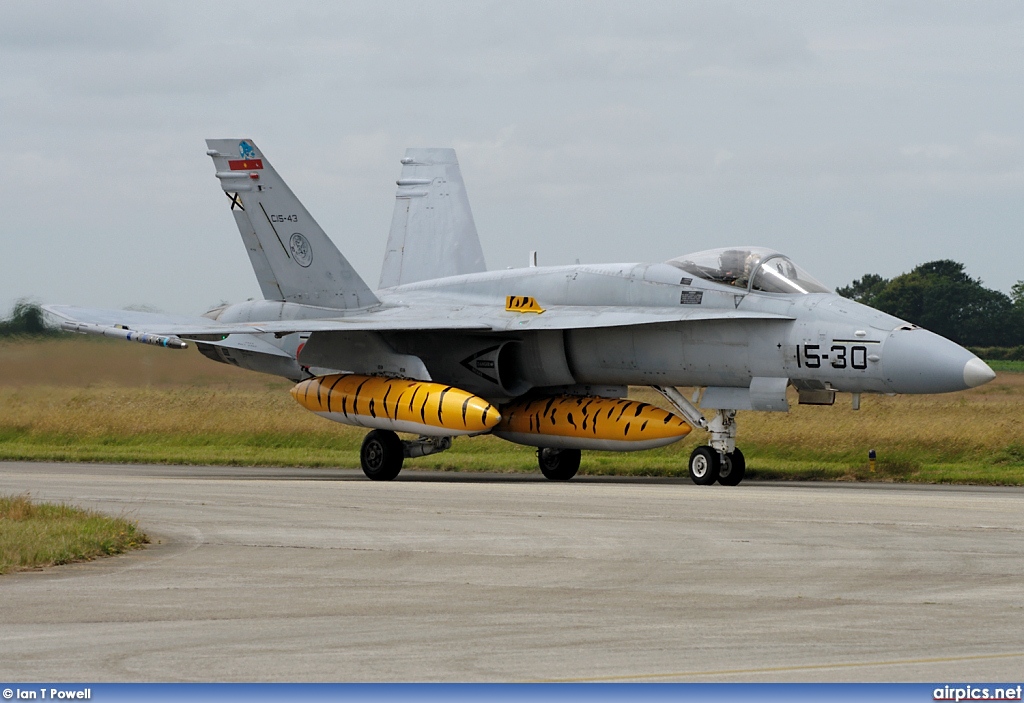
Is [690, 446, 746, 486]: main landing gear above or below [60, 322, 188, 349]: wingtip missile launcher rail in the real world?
below

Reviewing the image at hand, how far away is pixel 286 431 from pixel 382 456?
9139 mm

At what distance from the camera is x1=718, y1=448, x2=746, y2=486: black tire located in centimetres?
1917

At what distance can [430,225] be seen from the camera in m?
27.1

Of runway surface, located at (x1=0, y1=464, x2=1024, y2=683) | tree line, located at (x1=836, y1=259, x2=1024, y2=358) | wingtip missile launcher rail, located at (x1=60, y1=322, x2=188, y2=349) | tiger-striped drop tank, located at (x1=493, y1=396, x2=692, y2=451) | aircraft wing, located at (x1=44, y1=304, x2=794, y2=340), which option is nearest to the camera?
runway surface, located at (x1=0, y1=464, x2=1024, y2=683)

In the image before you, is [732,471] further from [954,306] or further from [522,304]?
[954,306]

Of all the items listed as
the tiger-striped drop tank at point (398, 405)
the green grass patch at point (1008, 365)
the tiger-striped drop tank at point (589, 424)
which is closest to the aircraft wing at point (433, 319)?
the tiger-striped drop tank at point (398, 405)

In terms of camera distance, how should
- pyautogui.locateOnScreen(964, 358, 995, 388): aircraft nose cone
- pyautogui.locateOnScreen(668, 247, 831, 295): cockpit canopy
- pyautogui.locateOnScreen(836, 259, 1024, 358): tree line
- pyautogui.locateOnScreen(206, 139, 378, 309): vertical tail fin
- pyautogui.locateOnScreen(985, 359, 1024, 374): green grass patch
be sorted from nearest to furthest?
pyautogui.locateOnScreen(964, 358, 995, 388): aircraft nose cone
pyautogui.locateOnScreen(668, 247, 831, 295): cockpit canopy
pyautogui.locateOnScreen(206, 139, 378, 309): vertical tail fin
pyautogui.locateOnScreen(985, 359, 1024, 374): green grass patch
pyautogui.locateOnScreen(836, 259, 1024, 358): tree line

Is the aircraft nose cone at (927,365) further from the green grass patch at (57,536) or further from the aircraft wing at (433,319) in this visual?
the green grass patch at (57,536)

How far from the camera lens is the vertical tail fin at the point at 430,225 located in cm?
2697

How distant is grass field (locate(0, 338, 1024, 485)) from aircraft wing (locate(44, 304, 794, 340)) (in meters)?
3.66

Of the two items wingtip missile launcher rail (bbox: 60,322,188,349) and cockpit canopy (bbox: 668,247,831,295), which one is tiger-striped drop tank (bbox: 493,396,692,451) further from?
wingtip missile launcher rail (bbox: 60,322,188,349)

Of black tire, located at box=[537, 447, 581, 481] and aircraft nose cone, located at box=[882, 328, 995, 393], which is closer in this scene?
aircraft nose cone, located at box=[882, 328, 995, 393]

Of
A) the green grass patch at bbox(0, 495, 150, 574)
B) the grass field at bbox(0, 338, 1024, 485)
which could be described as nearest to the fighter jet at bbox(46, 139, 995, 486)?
the grass field at bbox(0, 338, 1024, 485)

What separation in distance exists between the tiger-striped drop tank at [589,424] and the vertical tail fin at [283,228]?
344 cm
